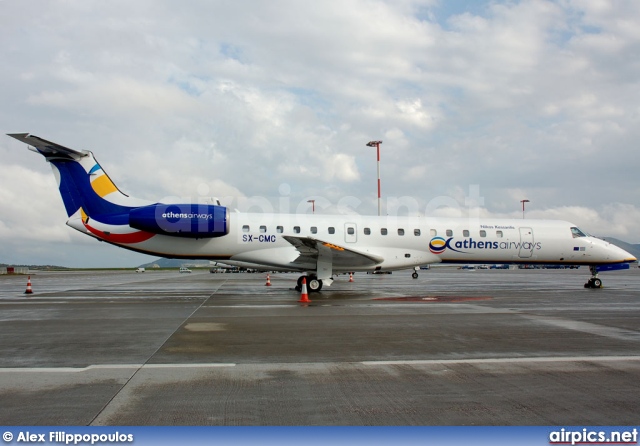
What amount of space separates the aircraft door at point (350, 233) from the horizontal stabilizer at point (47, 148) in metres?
10.8

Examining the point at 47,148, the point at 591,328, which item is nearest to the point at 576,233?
the point at 591,328

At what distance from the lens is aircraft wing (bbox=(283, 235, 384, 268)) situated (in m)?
18.2

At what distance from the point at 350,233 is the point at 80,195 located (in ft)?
35.4

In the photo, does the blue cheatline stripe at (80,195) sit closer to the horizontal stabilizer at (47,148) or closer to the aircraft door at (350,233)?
the horizontal stabilizer at (47,148)

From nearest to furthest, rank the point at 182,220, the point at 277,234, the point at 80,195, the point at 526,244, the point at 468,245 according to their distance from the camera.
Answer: the point at 182,220 → the point at 80,195 → the point at 277,234 → the point at 468,245 → the point at 526,244

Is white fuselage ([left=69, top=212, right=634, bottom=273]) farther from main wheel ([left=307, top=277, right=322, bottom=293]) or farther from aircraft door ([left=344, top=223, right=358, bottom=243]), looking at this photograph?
main wheel ([left=307, top=277, right=322, bottom=293])

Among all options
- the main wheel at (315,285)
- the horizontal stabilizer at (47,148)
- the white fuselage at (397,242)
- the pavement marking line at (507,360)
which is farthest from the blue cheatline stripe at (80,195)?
the pavement marking line at (507,360)

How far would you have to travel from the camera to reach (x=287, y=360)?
23.5 ft

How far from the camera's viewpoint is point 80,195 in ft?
64.3

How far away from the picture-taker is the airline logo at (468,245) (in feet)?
71.4

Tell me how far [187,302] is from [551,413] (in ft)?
42.3

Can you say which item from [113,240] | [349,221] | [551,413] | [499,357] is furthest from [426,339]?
[113,240]

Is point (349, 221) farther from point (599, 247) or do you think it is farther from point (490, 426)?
point (490, 426)

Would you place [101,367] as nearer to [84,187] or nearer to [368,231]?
[84,187]
